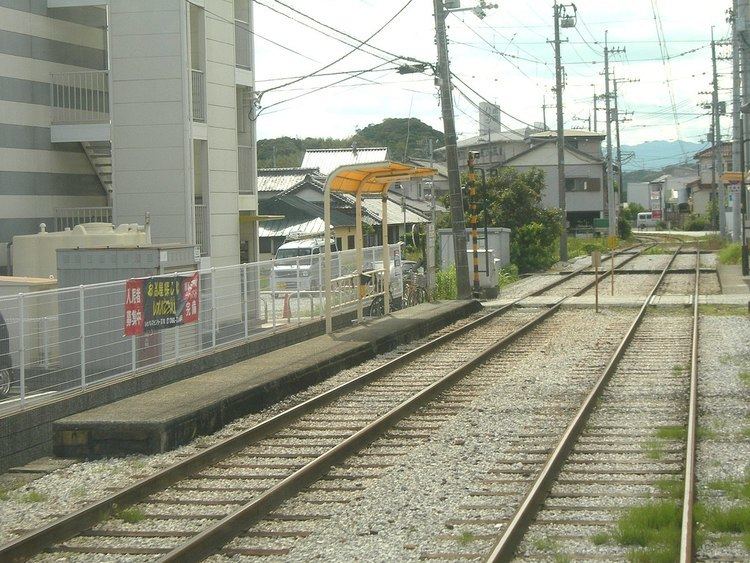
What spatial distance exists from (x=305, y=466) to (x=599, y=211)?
73.5m

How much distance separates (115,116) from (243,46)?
4.42 metres

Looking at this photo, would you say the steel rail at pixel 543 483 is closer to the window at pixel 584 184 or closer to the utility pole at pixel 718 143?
the utility pole at pixel 718 143

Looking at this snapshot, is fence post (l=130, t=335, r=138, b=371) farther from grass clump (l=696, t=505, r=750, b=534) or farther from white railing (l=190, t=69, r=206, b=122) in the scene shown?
white railing (l=190, t=69, r=206, b=122)

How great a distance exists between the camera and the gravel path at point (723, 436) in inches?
271

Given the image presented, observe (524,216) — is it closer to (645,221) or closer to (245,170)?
(245,170)

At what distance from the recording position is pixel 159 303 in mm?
12625

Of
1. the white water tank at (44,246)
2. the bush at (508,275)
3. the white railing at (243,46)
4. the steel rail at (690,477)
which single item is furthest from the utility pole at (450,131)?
the steel rail at (690,477)

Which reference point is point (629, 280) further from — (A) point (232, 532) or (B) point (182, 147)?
(A) point (232, 532)

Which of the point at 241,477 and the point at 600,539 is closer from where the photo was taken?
the point at 600,539

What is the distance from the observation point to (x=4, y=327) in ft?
36.1

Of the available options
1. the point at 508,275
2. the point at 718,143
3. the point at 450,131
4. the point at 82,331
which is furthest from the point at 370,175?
the point at 718,143

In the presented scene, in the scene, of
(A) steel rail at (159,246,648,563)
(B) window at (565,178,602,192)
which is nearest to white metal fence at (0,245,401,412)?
(A) steel rail at (159,246,648,563)

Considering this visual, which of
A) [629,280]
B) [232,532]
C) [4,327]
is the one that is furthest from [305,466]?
[629,280]

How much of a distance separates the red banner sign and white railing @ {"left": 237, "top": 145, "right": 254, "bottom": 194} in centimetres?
1148
